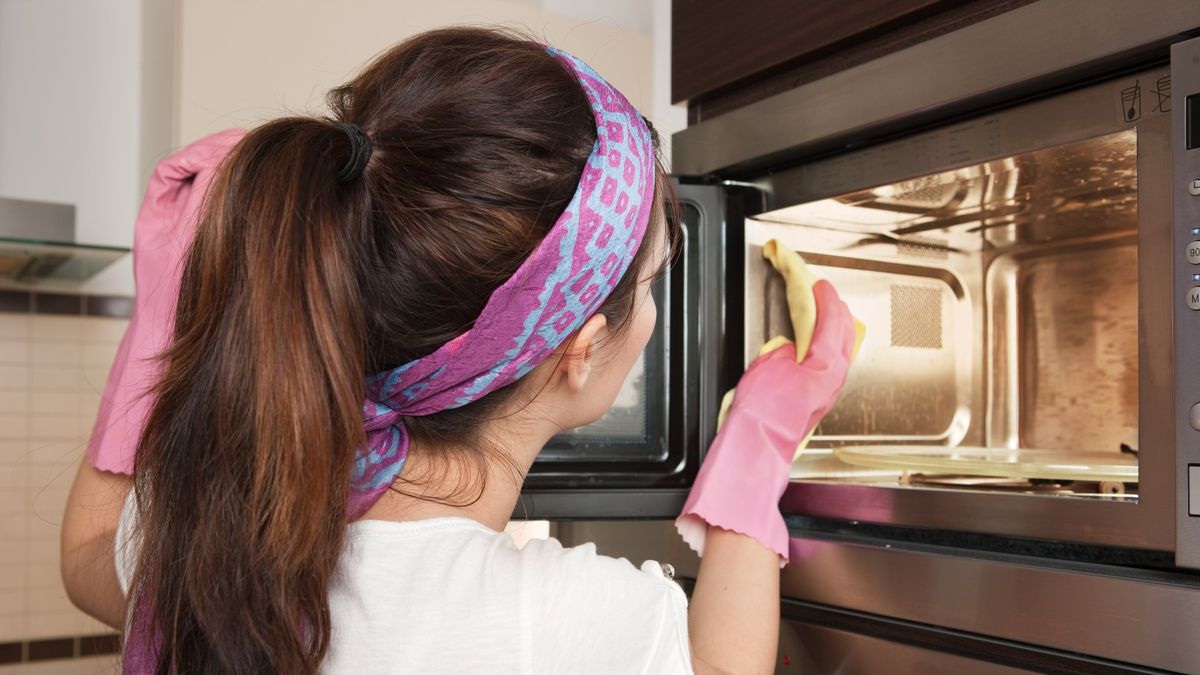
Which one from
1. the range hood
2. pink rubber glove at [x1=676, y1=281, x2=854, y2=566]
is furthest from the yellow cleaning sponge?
the range hood

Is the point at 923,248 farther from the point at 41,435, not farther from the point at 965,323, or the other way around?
the point at 41,435

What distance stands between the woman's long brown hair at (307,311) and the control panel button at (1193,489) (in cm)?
40

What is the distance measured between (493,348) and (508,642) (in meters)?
0.17

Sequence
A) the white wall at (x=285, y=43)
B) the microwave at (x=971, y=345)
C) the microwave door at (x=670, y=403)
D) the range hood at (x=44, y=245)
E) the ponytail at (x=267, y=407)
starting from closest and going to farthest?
the ponytail at (x=267, y=407)
the microwave at (x=971, y=345)
the microwave door at (x=670, y=403)
the range hood at (x=44, y=245)
the white wall at (x=285, y=43)

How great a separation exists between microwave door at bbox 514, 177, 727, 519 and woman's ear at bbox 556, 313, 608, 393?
0.26 meters

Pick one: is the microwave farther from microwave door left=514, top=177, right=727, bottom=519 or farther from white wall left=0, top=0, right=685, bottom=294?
white wall left=0, top=0, right=685, bottom=294

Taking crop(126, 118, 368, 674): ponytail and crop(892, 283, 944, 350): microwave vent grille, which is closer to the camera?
crop(126, 118, 368, 674): ponytail

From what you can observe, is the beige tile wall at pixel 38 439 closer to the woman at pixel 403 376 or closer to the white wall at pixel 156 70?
the white wall at pixel 156 70

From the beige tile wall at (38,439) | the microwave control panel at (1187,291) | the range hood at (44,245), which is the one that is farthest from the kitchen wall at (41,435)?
the microwave control panel at (1187,291)

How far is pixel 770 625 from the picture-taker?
2.46 ft

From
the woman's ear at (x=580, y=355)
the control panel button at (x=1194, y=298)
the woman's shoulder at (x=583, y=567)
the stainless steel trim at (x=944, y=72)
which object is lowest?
the woman's shoulder at (x=583, y=567)

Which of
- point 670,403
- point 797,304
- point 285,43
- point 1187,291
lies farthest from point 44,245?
point 1187,291

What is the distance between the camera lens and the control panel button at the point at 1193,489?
2.00 feet

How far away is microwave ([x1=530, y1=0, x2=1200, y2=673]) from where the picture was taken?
64 centimetres
